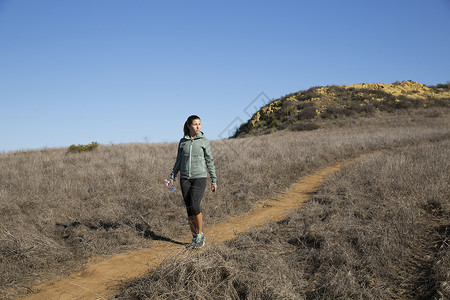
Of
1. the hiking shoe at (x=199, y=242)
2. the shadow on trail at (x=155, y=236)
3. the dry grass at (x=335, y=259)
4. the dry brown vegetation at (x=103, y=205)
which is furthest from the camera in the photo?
the shadow on trail at (x=155, y=236)

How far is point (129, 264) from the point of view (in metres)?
4.11

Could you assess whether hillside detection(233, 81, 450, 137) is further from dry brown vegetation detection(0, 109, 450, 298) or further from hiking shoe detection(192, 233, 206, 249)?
hiking shoe detection(192, 233, 206, 249)

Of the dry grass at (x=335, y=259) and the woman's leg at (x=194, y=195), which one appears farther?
the woman's leg at (x=194, y=195)

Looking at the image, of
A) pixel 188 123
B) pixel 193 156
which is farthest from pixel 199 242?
pixel 188 123

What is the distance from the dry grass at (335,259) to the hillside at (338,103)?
2120 cm

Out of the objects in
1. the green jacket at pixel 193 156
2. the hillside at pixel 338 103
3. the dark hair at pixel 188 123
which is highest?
the hillside at pixel 338 103

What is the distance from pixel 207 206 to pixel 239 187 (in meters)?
1.60

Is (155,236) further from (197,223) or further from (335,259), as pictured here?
(335,259)

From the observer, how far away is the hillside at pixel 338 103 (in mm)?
29328

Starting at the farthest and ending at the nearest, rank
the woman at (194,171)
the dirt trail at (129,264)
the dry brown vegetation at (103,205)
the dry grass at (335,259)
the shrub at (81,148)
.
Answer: the shrub at (81,148) < the woman at (194,171) < the dry brown vegetation at (103,205) < the dirt trail at (129,264) < the dry grass at (335,259)

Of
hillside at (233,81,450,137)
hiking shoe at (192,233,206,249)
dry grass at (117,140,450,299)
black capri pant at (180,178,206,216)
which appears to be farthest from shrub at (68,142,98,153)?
hillside at (233,81,450,137)

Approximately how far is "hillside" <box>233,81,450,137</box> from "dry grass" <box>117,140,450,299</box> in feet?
69.5

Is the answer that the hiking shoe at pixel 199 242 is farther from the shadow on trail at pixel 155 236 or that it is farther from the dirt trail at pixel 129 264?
the shadow on trail at pixel 155 236

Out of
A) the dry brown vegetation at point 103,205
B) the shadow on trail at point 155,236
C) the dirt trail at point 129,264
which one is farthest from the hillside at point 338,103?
the shadow on trail at point 155,236
